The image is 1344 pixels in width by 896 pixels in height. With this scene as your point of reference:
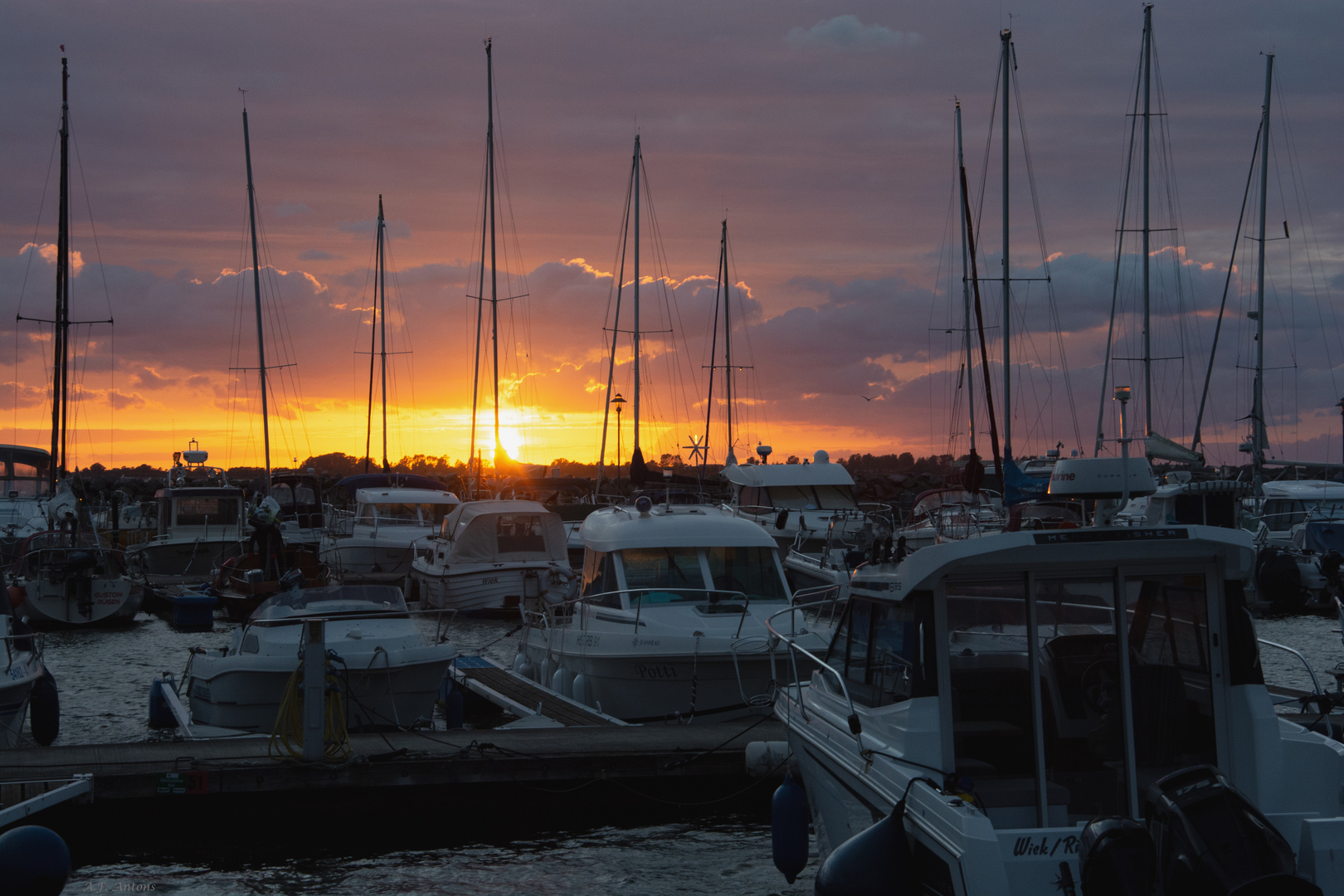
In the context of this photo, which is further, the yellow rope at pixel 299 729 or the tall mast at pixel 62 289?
the tall mast at pixel 62 289

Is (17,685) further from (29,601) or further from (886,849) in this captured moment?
(29,601)

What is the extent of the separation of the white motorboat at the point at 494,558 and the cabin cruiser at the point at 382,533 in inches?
142

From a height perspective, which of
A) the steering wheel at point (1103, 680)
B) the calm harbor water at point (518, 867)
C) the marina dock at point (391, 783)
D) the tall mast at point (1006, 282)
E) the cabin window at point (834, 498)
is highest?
the tall mast at point (1006, 282)

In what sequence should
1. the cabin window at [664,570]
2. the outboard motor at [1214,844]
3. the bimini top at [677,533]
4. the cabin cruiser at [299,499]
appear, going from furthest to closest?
the cabin cruiser at [299,499] → the bimini top at [677,533] → the cabin window at [664,570] → the outboard motor at [1214,844]

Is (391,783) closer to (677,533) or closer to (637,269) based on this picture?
(677,533)

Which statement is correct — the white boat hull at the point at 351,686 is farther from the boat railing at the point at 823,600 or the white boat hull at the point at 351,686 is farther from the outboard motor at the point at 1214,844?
the outboard motor at the point at 1214,844

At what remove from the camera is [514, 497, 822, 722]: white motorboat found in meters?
12.6

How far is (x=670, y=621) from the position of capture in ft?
43.0

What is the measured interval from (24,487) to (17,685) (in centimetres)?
2556

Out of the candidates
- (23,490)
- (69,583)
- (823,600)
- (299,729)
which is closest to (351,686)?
(299,729)

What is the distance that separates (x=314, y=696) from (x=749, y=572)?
591cm

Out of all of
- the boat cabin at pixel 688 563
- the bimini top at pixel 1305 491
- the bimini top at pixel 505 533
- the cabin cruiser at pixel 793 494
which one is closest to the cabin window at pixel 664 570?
the boat cabin at pixel 688 563

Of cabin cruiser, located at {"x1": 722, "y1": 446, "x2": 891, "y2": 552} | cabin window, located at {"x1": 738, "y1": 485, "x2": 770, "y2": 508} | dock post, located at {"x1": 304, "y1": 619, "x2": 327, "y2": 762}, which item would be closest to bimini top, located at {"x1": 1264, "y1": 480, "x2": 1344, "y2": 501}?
cabin cruiser, located at {"x1": 722, "y1": 446, "x2": 891, "y2": 552}

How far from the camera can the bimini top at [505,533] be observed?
82.2 feet
